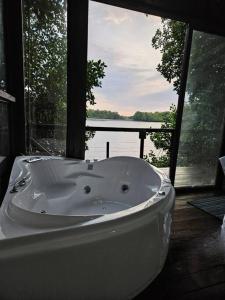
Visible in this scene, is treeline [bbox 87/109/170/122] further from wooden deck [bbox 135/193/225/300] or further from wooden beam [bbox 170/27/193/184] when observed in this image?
wooden deck [bbox 135/193/225/300]

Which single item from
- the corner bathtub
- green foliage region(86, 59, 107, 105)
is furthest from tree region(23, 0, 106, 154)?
the corner bathtub

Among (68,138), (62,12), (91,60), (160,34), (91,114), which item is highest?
(160,34)

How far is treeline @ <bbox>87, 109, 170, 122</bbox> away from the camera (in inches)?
125

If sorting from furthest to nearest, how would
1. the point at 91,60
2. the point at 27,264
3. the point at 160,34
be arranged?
1. the point at 160,34
2. the point at 91,60
3. the point at 27,264

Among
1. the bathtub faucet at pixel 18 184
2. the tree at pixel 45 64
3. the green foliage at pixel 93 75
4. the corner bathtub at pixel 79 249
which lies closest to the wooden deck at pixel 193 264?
the corner bathtub at pixel 79 249

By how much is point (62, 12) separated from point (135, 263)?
2.52m

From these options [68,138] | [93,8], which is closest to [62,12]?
[93,8]

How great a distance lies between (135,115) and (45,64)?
161 centimetres

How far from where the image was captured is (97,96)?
3.11 metres

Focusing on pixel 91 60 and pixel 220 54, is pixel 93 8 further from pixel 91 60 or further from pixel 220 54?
pixel 220 54

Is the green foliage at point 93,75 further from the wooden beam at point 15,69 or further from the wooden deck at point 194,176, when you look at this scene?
the wooden deck at point 194,176

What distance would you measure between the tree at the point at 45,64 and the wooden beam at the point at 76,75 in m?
0.07

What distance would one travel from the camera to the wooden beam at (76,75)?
7.94ft

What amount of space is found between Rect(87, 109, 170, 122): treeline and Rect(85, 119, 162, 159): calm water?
0.39 ft
